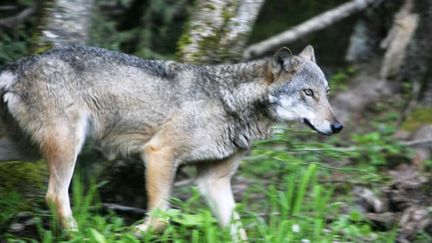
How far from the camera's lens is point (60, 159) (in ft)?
21.6

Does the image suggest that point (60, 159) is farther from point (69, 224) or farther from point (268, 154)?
point (268, 154)

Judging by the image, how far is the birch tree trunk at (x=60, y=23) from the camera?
24.9 ft

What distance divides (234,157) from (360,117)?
204 inches

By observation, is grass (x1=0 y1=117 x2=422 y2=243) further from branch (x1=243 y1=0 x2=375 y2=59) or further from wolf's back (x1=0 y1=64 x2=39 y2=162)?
branch (x1=243 y1=0 x2=375 y2=59)

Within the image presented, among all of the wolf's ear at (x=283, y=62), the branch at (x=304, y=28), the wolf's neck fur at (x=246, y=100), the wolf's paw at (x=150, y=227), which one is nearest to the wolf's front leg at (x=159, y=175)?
the wolf's paw at (x=150, y=227)

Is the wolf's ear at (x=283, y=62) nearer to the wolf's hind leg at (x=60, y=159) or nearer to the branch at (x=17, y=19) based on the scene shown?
the wolf's hind leg at (x=60, y=159)

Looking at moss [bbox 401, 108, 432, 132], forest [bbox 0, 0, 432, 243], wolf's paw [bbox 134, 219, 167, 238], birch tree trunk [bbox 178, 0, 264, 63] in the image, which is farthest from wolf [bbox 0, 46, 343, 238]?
moss [bbox 401, 108, 432, 132]

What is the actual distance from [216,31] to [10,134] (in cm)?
224

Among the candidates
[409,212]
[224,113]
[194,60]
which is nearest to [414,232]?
[409,212]

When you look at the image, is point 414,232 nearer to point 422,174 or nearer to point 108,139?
point 422,174

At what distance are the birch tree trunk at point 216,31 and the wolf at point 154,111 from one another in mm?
603

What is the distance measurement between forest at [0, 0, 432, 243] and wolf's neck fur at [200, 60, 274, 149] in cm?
22

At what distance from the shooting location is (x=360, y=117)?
12008 mm

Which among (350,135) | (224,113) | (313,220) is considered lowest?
(350,135)
